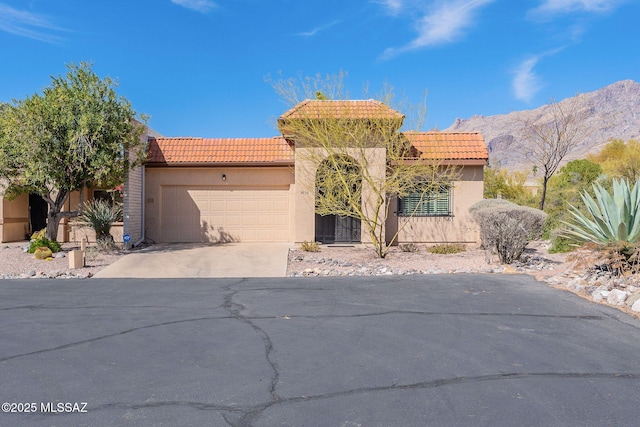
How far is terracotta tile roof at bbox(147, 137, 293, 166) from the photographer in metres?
20.6

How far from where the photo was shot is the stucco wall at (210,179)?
2064cm

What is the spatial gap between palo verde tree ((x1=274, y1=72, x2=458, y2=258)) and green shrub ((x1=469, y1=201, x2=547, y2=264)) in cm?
232

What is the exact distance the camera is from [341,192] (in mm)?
17047

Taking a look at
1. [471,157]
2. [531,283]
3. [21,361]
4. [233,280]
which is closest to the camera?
[21,361]

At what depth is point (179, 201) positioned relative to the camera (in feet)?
68.3

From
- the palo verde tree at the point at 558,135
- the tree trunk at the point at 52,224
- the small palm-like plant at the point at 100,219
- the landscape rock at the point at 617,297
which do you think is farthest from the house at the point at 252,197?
the landscape rock at the point at 617,297

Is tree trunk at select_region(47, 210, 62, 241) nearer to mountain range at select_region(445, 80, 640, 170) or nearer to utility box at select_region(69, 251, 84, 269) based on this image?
utility box at select_region(69, 251, 84, 269)

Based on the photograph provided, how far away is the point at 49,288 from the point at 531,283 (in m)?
10.4

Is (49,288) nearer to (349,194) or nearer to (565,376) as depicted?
(349,194)

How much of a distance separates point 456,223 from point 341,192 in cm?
555

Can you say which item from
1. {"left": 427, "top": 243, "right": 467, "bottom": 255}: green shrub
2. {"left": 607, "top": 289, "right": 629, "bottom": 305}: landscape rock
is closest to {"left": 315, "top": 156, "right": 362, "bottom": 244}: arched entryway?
{"left": 427, "top": 243, "right": 467, "bottom": 255}: green shrub

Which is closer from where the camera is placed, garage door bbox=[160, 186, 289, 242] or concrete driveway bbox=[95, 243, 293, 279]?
concrete driveway bbox=[95, 243, 293, 279]

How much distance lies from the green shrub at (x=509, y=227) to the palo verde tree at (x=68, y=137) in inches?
462

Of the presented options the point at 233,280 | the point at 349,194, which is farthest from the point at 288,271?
the point at 349,194
